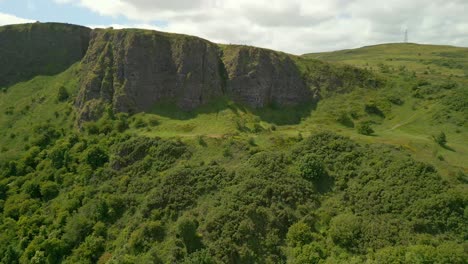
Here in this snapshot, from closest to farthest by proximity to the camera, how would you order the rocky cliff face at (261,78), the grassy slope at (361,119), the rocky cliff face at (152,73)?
the grassy slope at (361,119), the rocky cliff face at (152,73), the rocky cliff face at (261,78)

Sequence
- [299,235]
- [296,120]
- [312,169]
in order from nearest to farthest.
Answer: [299,235]
[312,169]
[296,120]

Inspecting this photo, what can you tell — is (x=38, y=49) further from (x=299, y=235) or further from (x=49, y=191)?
(x=299, y=235)

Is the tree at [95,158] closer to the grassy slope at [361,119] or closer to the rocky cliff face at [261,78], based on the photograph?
the grassy slope at [361,119]

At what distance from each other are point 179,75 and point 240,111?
14704mm

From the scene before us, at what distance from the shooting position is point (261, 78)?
7850 centimetres

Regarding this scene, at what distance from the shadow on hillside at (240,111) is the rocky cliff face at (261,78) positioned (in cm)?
192

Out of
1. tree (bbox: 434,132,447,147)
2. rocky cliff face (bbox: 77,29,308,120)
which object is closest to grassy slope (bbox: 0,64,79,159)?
rocky cliff face (bbox: 77,29,308,120)

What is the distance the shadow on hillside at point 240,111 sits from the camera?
7169 centimetres

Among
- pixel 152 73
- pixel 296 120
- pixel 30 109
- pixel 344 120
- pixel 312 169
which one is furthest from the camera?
pixel 30 109

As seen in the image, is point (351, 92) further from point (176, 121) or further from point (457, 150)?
point (176, 121)

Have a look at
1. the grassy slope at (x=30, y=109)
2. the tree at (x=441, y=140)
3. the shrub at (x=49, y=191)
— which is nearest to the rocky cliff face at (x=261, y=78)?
the tree at (x=441, y=140)

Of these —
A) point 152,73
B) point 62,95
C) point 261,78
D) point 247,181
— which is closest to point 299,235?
point 247,181

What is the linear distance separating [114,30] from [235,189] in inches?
2149

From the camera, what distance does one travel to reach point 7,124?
267 ft
